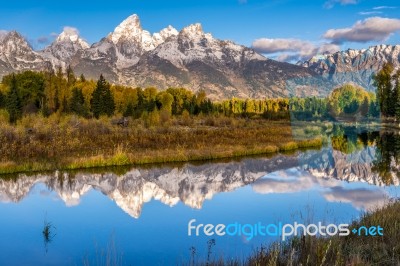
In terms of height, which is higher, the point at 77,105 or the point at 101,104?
the point at 101,104

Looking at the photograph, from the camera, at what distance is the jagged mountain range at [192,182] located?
16.9m

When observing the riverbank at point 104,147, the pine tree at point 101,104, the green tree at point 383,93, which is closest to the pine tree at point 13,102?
the pine tree at point 101,104

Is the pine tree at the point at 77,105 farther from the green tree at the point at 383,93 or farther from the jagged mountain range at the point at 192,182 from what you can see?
the green tree at the point at 383,93

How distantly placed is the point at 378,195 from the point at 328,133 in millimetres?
4299

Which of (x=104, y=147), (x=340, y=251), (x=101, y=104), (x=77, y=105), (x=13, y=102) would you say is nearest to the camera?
(x=340, y=251)

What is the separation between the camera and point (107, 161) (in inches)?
1011

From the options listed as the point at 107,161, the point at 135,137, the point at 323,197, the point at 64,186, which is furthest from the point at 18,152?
the point at 323,197

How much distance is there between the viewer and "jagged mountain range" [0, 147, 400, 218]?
55.4ft

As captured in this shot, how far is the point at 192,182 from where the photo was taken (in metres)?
21.0

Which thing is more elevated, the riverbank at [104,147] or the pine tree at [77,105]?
the pine tree at [77,105]

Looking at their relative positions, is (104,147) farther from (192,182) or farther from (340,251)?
(340,251)

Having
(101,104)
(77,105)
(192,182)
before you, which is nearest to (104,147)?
(192,182)

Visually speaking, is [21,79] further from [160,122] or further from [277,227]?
[277,227]

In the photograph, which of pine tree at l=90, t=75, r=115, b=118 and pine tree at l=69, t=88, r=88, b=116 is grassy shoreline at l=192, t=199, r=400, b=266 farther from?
pine tree at l=90, t=75, r=115, b=118
